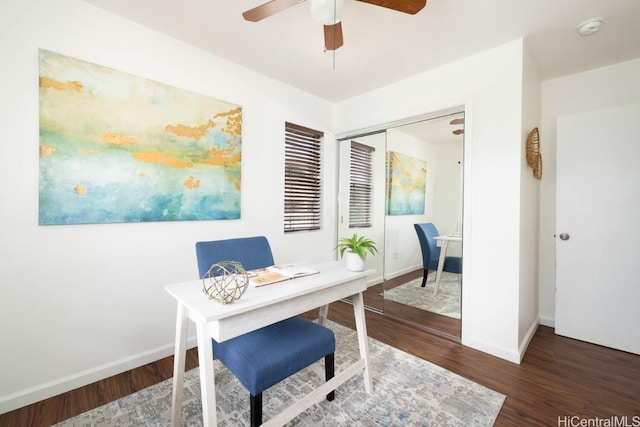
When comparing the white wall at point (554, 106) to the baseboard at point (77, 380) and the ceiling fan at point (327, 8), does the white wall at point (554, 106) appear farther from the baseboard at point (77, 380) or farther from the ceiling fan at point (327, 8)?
the baseboard at point (77, 380)

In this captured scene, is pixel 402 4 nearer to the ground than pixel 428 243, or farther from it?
farther from it

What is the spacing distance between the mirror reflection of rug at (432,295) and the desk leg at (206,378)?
8.19 feet

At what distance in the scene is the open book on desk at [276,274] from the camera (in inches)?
56.7

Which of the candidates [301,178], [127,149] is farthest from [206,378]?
[301,178]

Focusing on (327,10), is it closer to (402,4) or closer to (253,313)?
(402,4)

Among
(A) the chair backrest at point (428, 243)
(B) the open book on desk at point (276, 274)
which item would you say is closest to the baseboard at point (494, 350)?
(A) the chair backrest at point (428, 243)

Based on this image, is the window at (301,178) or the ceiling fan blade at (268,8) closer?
the ceiling fan blade at (268,8)

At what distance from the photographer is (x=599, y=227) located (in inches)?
95.2

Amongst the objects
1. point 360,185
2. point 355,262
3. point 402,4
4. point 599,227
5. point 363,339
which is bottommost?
point 363,339

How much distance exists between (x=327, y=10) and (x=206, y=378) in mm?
1866

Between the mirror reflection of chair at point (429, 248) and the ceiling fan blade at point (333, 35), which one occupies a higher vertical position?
the ceiling fan blade at point (333, 35)

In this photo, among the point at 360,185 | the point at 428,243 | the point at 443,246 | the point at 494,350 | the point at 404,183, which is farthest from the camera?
the point at 360,185

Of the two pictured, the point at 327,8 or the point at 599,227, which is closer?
the point at 327,8

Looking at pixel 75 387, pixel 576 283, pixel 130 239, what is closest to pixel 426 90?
pixel 576 283
